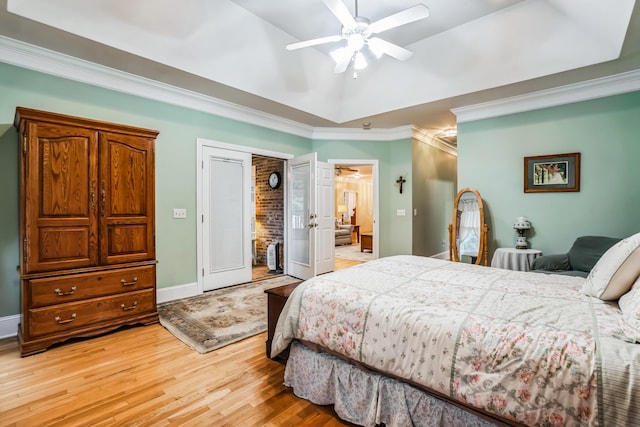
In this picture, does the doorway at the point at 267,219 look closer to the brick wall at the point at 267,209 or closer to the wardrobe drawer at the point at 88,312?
the brick wall at the point at 267,209

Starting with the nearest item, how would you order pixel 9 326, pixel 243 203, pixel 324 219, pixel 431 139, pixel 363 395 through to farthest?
pixel 363 395 < pixel 9 326 < pixel 243 203 < pixel 324 219 < pixel 431 139

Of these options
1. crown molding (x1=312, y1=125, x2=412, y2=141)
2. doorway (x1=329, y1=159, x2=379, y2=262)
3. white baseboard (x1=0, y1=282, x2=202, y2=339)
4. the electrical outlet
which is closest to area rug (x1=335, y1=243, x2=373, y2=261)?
doorway (x1=329, y1=159, x2=379, y2=262)

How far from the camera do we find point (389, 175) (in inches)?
230

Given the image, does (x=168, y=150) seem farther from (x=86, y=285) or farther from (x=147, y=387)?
(x=147, y=387)

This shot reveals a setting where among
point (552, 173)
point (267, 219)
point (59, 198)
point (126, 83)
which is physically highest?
point (126, 83)

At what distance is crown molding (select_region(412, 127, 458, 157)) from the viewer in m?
5.67

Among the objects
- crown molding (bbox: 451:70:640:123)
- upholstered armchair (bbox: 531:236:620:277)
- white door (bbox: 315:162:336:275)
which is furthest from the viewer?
white door (bbox: 315:162:336:275)

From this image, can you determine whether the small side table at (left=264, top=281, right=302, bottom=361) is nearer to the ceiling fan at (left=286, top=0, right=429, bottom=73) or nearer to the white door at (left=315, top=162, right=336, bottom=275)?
the ceiling fan at (left=286, top=0, right=429, bottom=73)

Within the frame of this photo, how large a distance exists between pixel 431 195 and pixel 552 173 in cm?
250

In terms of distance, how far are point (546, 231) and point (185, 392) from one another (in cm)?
440

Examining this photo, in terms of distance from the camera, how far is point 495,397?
1182 millimetres

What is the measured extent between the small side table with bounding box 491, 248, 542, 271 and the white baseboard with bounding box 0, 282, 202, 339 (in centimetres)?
396

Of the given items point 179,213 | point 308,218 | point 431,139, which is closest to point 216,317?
point 179,213

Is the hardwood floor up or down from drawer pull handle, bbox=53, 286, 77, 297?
down
